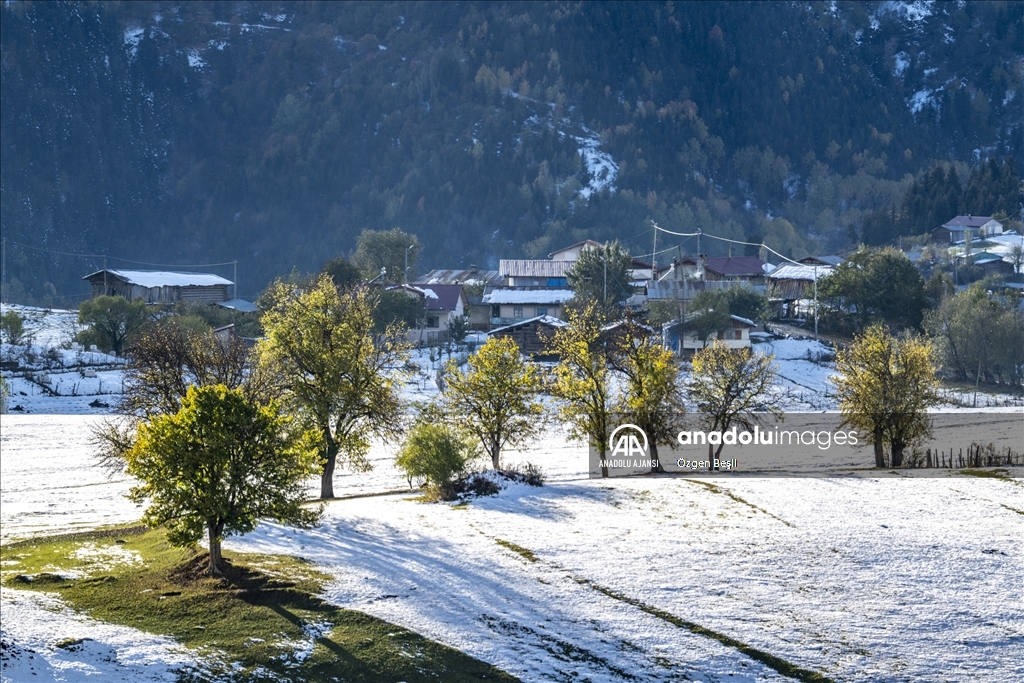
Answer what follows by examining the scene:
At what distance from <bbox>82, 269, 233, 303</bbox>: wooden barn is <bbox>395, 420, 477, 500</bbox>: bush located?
275 feet

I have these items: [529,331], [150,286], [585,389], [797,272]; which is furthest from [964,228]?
[585,389]

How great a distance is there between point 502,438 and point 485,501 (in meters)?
11.2

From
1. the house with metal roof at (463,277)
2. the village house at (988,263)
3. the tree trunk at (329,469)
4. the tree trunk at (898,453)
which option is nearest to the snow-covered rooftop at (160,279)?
the house with metal roof at (463,277)

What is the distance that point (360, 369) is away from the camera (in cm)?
5016

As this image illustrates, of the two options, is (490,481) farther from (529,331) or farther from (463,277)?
(463,277)

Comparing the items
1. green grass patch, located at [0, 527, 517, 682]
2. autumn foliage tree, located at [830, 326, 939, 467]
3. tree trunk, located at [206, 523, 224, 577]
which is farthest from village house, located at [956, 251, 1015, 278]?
tree trunk, located at [206, 523, 224, 577]

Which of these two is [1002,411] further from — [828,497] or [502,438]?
[502,438]

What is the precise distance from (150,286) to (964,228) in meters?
104

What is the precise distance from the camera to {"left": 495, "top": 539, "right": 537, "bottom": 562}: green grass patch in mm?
38906

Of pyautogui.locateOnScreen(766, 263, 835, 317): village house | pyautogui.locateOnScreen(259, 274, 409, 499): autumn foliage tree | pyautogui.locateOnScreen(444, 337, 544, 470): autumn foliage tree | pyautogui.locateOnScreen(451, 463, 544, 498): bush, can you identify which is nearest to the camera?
pyautogui.locateOnScreen(451, 463, 544, 498): bush

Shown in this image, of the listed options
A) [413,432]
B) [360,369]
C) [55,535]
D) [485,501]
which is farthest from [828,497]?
[55,535]

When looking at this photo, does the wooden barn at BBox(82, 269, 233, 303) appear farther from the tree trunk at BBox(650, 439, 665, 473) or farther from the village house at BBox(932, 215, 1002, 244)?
the village house at BBox(932, 215, 1002, 244)

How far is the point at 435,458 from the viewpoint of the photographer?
160 ft

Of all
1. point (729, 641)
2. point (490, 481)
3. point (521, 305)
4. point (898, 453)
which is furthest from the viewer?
point (521, 305)
